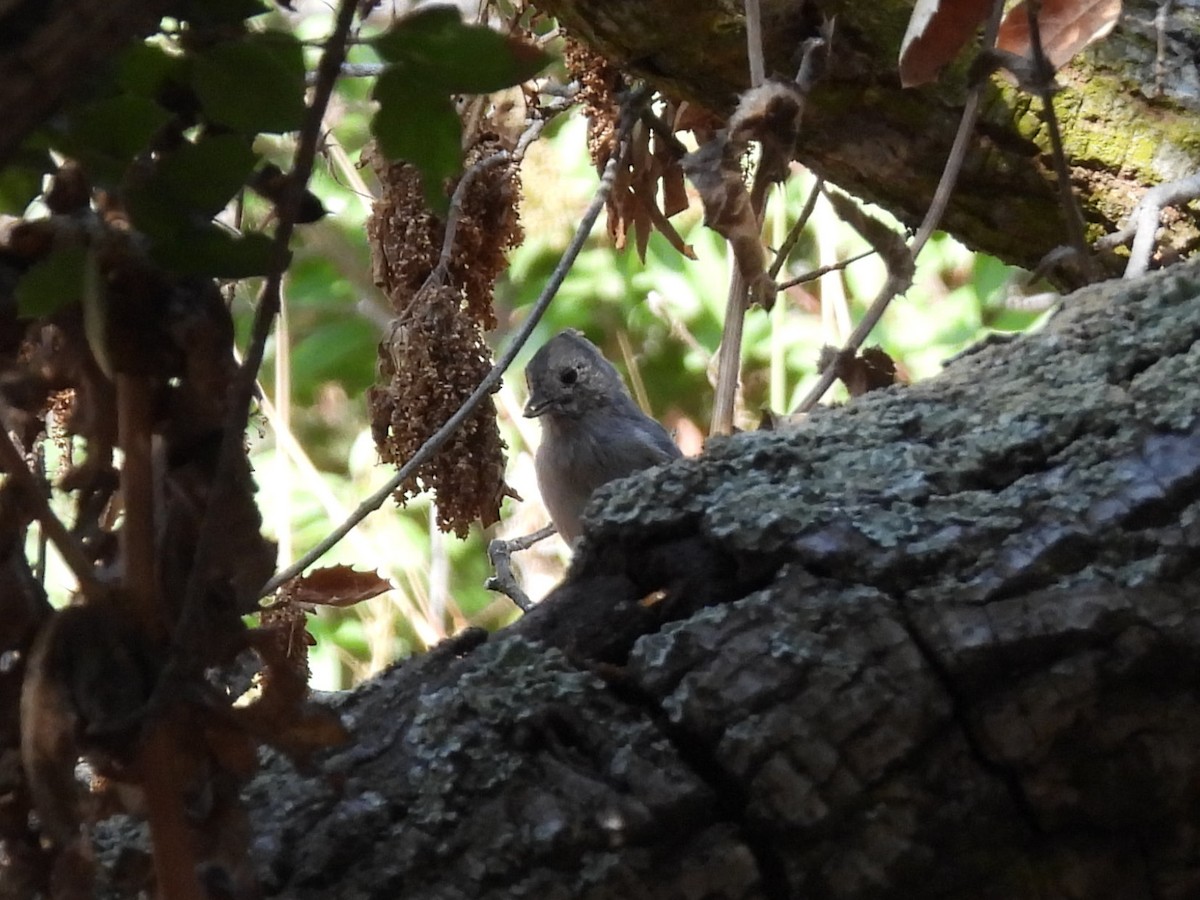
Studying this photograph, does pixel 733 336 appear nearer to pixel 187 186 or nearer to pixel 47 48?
pixel 187 186

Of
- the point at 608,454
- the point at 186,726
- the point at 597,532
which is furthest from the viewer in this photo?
the point at 608,454

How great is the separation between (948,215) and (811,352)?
1307 millimetres

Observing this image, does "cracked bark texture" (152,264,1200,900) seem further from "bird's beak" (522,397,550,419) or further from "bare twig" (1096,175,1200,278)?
"bird's beak" (522,397,550,419)

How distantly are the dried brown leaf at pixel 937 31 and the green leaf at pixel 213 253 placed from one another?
0.66 metres

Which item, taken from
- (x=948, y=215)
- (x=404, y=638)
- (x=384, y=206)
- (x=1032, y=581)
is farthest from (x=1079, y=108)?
(x=404, y=638)

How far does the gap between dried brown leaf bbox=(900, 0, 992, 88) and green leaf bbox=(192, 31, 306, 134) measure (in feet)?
2.04

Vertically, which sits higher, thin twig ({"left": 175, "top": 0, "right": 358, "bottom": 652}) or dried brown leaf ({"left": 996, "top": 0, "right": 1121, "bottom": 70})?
dried brown leaf ({"left": 996, "top": 0, "right": 1121, "bottom": 70})

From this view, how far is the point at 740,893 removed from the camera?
77cm

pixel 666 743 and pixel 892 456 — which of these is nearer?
pixel 666 743

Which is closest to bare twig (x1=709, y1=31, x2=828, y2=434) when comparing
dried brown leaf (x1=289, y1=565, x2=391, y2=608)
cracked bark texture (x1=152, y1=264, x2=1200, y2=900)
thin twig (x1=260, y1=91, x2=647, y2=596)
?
thin twig (x1=260, y1=91, x2=647, y2=596)

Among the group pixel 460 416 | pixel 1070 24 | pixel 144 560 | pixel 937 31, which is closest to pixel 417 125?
pixel 144 560

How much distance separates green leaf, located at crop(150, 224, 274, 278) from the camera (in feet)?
1.99

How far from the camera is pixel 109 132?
23.8 inches

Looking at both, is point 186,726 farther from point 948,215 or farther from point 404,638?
point 404,638
